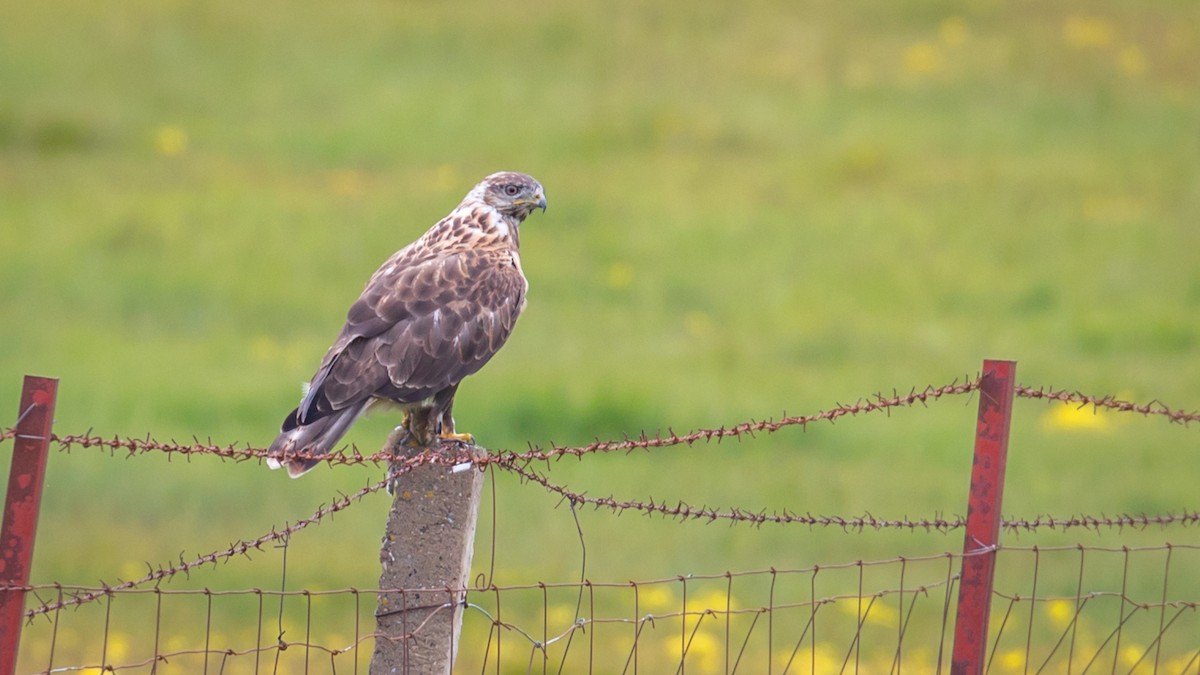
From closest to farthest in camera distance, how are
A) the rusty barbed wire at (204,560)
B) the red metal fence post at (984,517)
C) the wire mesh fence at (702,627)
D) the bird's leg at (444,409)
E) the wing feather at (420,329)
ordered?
the rusty barbed wire at (204,560) < the red metal fence post at (984,517) < the wing feather at (420,329) < the bird's leg at (444,409) < the wire mesh fence at (702,627)

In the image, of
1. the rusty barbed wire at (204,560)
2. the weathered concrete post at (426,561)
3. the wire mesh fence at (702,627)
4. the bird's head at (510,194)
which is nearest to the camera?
the rusty barbed wire at (204,560)

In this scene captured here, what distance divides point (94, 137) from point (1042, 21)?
14.0 meters

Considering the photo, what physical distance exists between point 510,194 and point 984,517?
3087 mm

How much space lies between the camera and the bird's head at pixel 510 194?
714cm

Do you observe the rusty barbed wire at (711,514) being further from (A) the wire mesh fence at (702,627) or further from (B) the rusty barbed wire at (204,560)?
(A) the wire mesh fence at (702,627)

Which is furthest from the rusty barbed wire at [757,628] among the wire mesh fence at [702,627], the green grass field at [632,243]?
the green grass field at [632,243]

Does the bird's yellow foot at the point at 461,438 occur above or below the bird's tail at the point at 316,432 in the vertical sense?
above

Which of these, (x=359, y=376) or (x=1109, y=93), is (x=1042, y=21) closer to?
(x=1109, y=93)

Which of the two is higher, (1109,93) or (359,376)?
(1109,93)

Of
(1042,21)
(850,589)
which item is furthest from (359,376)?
(1042,21)

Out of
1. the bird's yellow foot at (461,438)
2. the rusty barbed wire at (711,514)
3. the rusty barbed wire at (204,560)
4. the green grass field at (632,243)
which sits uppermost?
the green grass field at (632,243)

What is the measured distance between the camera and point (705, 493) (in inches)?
474

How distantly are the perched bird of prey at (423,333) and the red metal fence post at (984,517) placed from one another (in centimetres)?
175

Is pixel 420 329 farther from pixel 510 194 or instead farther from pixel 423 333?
pixel 510 194
